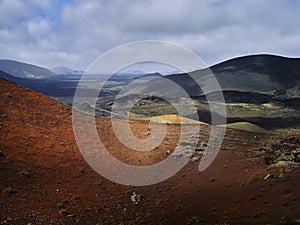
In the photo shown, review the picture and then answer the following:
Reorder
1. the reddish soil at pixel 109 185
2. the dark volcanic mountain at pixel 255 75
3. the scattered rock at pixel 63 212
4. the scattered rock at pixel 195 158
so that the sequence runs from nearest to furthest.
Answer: the reddish soil at pixel 109 185 → the scattered rock at pixel 63 212 → the scattered rock at pixel 195 158 → the dark volcanic mountain at pixel 255 75

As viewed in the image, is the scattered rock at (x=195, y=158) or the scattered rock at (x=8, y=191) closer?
the scattered rock at (x=8, y=191)

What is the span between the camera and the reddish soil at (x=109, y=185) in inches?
535

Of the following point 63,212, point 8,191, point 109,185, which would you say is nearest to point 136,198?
point 109,185

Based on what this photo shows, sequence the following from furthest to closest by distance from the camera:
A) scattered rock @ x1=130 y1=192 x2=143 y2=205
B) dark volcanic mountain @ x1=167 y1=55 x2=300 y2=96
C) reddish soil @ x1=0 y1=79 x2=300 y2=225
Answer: dark volcanic mountain @ x1=167 y1=55 x2=300 y2=96 < scattered rock @ x1=130 y1=192 x2=143 y2=205 < reddish soil @ x1=0 y1=79 x2=300 y2=225

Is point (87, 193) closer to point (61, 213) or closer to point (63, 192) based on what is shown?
point (63, 192)

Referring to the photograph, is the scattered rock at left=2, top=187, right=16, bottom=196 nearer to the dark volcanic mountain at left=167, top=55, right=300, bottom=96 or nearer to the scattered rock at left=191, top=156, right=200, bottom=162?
the scattered rock at left=191, top=156, right=200, bottom=162

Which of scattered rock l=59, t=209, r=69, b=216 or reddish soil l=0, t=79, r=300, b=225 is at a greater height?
reddish soil l=0, t=79, r=300, b=225

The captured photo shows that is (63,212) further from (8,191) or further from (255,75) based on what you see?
(255,75)

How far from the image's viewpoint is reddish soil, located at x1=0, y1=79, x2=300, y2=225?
535 inches

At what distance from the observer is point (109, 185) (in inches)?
714

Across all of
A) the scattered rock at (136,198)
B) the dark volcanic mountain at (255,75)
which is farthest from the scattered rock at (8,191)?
the dark volcanic mountain at (255,75)

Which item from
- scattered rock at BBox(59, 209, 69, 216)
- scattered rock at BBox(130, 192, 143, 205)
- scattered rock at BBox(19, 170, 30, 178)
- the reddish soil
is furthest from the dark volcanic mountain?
scattered rock at BBox(59, 209, 69, 216)

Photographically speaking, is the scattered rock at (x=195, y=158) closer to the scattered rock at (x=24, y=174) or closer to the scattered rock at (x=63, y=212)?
the scattered rock at (x=63, y=212)

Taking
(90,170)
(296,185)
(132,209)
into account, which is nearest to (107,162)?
(90,170)
